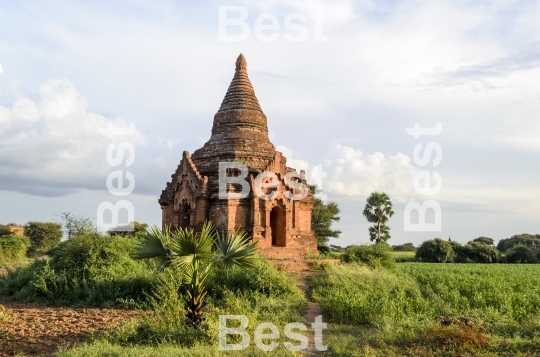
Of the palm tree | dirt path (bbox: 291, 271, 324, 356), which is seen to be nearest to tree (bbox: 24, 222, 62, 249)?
dirt path (bbox: 291, 271, 324, 356)

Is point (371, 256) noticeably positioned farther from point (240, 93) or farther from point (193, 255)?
point (193, 255)

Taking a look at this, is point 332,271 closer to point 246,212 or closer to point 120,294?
point 246,212

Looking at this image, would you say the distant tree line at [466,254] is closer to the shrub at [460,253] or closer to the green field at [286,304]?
the shrub at [460,253]

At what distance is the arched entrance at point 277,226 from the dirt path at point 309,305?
274 cm

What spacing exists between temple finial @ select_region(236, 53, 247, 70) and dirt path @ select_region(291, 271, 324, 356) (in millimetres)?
10818

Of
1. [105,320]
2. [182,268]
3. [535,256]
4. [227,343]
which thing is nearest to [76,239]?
[105,320]

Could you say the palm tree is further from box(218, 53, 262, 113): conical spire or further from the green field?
box(218, 53, 262, 113): conical spire

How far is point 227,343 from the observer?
8.03 metres

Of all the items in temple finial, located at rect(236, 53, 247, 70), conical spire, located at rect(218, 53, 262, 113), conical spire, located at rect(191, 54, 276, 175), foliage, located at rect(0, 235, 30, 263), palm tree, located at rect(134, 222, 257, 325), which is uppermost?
temple finial, located at rect(236, 53, 247, 70)

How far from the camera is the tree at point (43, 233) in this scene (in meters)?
46.3

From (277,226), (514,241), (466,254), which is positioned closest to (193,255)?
(277,226)

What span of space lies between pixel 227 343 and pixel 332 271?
7.37m

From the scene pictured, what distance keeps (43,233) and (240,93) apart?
3658 centimetres

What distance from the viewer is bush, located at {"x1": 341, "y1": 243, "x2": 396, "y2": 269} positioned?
18.3 meters
